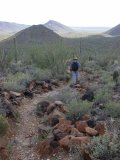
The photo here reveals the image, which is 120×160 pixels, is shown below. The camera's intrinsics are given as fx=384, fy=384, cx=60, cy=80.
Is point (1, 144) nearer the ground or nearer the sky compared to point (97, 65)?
nearer the sky

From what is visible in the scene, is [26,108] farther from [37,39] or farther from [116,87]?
[37,39]

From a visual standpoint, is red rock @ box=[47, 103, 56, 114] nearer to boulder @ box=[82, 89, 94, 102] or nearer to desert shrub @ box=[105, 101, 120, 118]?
desert shrub @ box=[105, 101, 120, 118]

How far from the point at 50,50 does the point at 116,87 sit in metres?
7.22

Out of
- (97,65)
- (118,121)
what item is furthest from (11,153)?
(97,65)

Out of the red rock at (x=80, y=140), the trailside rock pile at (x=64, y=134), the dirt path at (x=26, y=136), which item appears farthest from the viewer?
the dirt path at (x=26, y=136)

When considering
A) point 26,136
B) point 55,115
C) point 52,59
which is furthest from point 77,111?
point 52,59

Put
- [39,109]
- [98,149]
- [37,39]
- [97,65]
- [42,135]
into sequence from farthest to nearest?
[37,39], [97,65], [39,109], [42,135], [98,149]

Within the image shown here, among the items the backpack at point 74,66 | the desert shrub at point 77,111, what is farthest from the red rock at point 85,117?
the backpack at point 74,66

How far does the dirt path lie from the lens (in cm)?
843

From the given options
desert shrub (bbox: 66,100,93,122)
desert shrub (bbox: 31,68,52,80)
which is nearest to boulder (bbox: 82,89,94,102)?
desert shrub (bbox: 66,100,93,122)

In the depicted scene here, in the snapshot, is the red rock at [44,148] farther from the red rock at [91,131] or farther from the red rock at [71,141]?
the red rock at [91,131]

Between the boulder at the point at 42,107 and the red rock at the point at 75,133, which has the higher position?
the red rock at the point at 75,133

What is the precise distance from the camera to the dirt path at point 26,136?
8430 millimetres

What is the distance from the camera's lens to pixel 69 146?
817 centimetres
